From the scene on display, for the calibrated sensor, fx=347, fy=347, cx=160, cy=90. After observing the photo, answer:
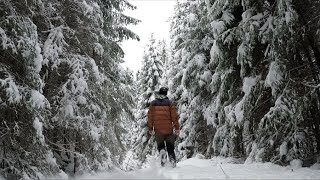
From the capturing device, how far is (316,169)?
704 centimetres

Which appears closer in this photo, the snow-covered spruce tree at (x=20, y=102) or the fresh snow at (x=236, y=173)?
the fresh snow at (x=236, y=173)

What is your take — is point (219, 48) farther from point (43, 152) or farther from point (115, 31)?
point (115, 31)

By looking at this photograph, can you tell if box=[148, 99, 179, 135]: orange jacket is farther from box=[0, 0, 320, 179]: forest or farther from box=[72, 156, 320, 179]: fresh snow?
box=[0, 0, 320, 179]: forest

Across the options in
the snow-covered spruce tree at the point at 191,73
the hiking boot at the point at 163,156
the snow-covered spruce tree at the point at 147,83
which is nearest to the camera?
the hiking boot at the point at 163,156

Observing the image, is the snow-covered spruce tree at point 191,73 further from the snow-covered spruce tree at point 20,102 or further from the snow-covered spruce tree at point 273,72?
the snow-covered spruce tree at point 20,102

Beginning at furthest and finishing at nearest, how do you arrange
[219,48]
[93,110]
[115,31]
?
[115,31] → [93,110] → [219,48]

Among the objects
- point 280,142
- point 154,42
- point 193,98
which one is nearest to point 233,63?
point 280,142

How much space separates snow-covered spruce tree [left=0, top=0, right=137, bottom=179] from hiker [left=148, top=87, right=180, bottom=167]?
249cm

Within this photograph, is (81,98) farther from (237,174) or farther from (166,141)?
(237,174)

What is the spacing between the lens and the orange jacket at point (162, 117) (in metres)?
8.59

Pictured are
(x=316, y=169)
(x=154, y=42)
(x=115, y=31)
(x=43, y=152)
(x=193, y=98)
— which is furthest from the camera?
(x=154, y=42)

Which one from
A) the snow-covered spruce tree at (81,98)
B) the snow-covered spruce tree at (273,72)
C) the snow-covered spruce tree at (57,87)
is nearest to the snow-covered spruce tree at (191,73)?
the snow-covered spruce tree at (57,87)

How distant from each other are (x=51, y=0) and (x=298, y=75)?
7.17 meters

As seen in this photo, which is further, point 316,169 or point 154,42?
point 154,42
